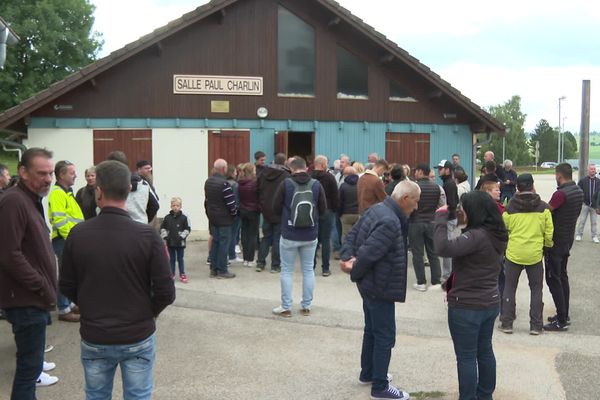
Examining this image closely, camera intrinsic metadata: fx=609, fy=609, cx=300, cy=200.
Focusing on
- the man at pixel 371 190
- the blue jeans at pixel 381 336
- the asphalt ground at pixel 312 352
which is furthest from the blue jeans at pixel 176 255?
the blue jeans at pixel 381 336

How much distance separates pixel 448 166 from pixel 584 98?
9.30m

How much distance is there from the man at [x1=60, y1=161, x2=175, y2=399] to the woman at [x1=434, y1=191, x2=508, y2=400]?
2.23 meters

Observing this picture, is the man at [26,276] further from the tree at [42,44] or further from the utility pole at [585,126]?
the tree at [42,44]

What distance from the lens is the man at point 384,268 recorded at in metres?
4.73

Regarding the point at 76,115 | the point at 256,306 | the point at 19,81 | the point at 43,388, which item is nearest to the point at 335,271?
the point at 256,306

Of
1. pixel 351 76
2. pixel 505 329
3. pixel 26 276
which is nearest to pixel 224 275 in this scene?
pixel 505 329

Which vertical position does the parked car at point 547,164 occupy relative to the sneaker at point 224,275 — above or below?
above

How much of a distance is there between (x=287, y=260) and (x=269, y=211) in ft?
8.90

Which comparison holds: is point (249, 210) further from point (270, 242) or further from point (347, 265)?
point (347, 265)

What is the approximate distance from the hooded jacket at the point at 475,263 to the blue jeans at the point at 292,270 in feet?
9.73

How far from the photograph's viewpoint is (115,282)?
3260mm

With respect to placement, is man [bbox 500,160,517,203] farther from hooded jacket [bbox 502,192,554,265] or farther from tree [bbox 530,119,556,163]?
tree [bbox 530,119,556,163]

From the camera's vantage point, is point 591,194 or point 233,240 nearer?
point 233,240

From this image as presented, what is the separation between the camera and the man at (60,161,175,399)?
3246mm
